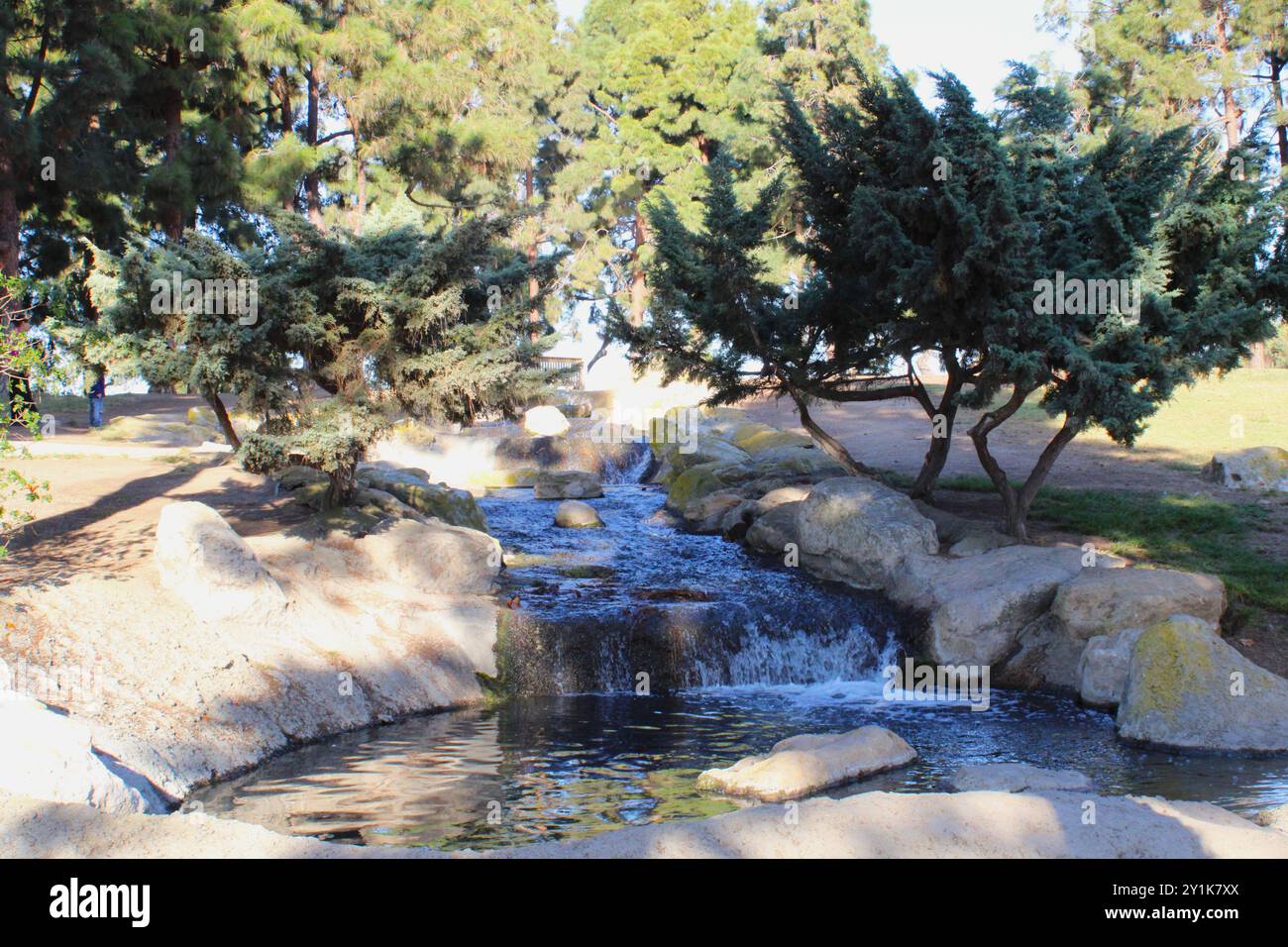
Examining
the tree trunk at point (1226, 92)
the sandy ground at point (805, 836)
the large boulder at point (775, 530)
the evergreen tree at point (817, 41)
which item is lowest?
the sandy ground at point (805, 836)

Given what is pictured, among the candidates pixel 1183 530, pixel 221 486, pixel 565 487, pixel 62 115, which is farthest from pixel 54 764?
pixel 62 115

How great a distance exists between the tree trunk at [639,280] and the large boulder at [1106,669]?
33569 mm

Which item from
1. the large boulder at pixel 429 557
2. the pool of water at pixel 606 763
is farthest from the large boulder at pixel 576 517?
the pool of water at pixel 606 763

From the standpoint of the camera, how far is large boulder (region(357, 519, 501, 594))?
564 inches

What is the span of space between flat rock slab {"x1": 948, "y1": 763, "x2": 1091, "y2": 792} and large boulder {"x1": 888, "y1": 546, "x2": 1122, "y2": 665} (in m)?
4.31

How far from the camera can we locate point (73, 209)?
2477 cm

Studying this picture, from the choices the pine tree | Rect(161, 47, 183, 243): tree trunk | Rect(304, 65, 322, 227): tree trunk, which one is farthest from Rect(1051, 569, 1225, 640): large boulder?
the pine tree

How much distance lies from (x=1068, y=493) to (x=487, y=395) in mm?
11389

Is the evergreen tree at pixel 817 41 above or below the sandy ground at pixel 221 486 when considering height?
above

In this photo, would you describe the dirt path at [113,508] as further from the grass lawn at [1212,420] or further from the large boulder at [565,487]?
the grass lawn at [1212,420]

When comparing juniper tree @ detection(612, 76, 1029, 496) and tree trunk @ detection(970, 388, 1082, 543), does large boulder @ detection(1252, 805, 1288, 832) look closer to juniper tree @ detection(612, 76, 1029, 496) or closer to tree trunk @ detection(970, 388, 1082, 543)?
juniper tree @ detection(612, 76, 1029, 496)

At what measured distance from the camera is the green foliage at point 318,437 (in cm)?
1273
